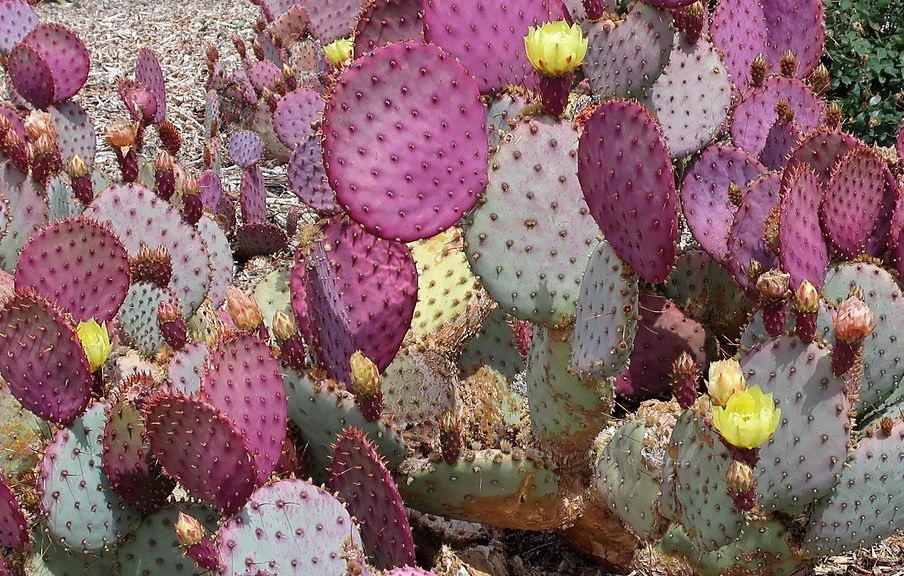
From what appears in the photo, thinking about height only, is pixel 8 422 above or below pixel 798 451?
below

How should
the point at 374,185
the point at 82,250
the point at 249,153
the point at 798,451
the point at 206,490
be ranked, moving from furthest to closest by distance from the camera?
the point at 249,153
the point at 82,250
the point at 374,185
the point at 798,451
the point at 206,490

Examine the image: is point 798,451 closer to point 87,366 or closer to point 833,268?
point 833,268

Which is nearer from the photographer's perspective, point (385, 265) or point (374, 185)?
point (374, 185)

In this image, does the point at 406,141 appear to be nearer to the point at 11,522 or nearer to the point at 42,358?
the point at 42,358

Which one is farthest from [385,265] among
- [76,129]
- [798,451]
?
[76,129]

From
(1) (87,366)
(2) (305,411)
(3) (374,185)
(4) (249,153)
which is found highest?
(3) (374,185)

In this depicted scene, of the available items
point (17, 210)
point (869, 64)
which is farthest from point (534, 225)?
point (869, 64)

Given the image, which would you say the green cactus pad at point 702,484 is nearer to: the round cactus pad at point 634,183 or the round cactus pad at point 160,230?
the round cactus pad at point 634,183

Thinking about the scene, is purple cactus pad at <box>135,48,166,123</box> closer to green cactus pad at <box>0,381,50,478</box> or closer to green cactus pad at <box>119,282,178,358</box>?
green cactus pad at <box>119,282,178,358</box>
